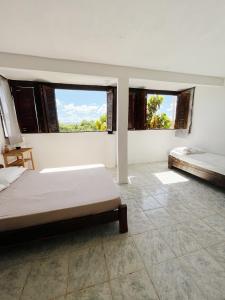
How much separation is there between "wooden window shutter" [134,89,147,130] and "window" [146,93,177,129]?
270 mm

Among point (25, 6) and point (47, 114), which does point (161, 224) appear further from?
point (47, 114)

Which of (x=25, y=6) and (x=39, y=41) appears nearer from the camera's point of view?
(x=25, y=6)

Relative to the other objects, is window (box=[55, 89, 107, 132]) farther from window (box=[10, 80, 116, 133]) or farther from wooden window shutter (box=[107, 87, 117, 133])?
wooden window shutter (box=[107, 87, 117, 133])

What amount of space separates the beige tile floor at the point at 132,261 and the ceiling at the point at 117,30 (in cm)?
240

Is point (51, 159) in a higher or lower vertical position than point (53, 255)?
higher

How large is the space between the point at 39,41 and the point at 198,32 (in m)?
2.00

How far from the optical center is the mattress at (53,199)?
1.42 metres

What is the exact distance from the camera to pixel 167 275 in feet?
4.13

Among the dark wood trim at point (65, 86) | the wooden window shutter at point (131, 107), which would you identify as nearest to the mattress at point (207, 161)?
the wooden window shutter at point (131, 107)

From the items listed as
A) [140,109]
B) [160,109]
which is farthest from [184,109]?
[140,109]

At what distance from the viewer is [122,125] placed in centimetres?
285

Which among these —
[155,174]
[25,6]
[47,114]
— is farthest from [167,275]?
[47,114]

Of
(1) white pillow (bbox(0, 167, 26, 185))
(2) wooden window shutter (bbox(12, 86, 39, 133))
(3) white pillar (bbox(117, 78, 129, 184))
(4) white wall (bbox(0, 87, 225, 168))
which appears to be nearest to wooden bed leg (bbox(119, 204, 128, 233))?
(3) white pillar (bbox(117, 78, 129, 184))

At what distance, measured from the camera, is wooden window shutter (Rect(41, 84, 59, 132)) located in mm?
3503
